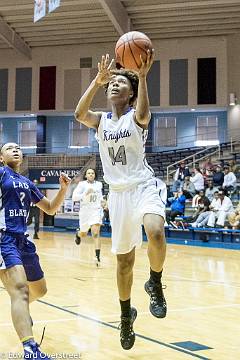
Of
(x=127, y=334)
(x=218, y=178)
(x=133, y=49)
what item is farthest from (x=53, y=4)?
(x=127, y=334)

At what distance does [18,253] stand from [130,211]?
884 mm

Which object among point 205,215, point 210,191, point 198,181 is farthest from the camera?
point 198,181

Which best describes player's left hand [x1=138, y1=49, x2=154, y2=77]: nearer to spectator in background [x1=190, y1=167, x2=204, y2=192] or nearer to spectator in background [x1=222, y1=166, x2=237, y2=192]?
spectator in background [x1=222, y1=166, x2=237, y2=192]

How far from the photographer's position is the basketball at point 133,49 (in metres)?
3.93

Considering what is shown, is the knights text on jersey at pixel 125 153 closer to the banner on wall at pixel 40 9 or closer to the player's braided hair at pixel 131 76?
the player's braided hair at pixel 131 76

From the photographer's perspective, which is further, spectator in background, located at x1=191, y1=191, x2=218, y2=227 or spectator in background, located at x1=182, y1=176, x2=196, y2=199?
spectator in background, located at x1=182, y1=176, x2=196, y2=199

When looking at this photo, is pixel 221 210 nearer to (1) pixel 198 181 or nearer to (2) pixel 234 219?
(2) pixel 234 219

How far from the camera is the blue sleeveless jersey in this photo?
379cm

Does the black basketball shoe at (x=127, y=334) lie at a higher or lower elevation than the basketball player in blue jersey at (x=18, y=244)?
lower

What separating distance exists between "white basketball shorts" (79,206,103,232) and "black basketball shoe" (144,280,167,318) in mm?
6191

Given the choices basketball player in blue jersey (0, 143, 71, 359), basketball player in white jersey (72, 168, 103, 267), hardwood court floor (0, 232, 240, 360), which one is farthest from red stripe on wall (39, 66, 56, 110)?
basketball player in blue jersey (0, 143, 71, 359)

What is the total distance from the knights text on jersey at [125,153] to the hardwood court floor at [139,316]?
1.29m

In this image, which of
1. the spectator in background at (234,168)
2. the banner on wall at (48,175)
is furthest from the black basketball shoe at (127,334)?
the banner on wall at (48,175)

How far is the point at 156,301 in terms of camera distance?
13.1ft
